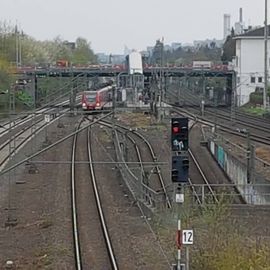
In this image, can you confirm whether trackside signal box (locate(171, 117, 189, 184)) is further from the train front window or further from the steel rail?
the train front window

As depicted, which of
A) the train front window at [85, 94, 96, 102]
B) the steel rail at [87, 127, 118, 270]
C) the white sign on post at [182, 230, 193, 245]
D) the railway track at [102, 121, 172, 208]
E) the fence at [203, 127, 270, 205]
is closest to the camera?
the white sign on post at [182, 230, 193, 245]

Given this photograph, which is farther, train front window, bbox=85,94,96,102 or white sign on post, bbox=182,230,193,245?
train front window, bbox=85,94,96,102

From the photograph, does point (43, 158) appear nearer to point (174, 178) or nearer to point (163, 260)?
point (163, 260)

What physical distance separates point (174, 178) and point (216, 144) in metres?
23.2

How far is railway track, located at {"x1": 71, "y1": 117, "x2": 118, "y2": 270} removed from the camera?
1777cm

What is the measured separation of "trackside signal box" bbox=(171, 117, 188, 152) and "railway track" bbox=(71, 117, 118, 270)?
11.9 feet

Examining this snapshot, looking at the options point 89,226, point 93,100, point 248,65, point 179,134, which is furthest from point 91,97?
point 179,134

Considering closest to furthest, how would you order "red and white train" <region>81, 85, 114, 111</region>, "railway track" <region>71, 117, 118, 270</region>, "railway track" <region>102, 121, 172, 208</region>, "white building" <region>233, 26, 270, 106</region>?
"railway track" <region>71, 117, 118, 270</region> → "railway track" <region>102, 121, 172, 208</region> → "red and white train" <region>81, 85, 114, 111</region> → "white building" <region>233, 26, 270, 106</region>

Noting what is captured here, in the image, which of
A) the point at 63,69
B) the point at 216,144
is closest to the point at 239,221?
the point at 216,144

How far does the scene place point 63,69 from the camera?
259 ft

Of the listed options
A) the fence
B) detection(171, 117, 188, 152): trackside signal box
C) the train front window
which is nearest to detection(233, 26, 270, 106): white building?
the train front window

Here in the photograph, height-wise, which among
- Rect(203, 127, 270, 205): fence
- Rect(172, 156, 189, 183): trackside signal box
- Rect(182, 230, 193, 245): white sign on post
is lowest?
Rect(203, 127, 270, 205): fence

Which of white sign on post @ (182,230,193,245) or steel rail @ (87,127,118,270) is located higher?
white sign on post @ (182,230,193,245)

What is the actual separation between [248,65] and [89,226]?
67.4 m
